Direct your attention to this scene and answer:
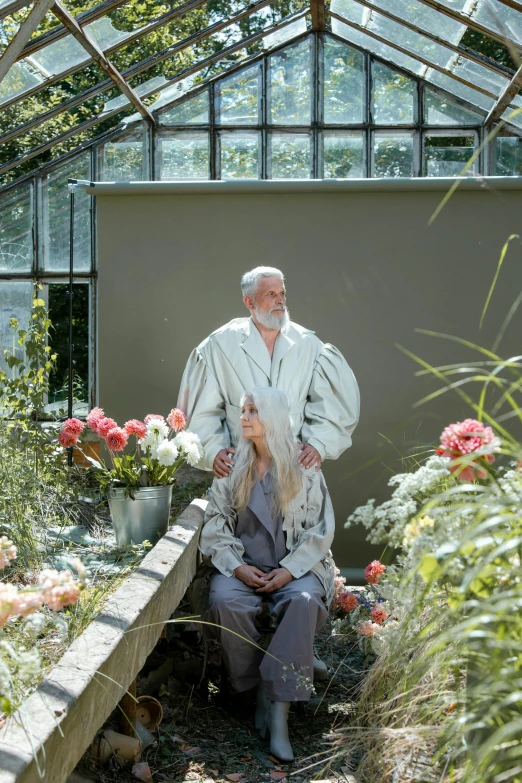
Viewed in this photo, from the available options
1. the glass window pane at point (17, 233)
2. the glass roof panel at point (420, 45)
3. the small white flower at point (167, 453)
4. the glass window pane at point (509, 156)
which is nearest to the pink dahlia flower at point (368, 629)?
the small white flower at point (167, 453)

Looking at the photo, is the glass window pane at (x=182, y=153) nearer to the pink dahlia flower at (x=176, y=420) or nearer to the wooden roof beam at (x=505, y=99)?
the wooden roof beam at (x=505, y=99)

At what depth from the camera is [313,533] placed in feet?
11.3

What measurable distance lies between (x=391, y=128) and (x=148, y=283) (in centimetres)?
517

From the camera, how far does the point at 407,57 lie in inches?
358

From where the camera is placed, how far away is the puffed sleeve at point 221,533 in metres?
3.39

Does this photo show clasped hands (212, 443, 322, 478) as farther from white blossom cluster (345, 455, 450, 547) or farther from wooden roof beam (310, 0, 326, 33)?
wooden roof beam (310, 0, 326, 33)

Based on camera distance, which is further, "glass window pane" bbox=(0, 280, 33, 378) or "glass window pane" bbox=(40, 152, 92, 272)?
"glass window pane" bbox=(40, 152, 92, 272)

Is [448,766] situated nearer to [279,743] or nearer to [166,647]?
[279,743]

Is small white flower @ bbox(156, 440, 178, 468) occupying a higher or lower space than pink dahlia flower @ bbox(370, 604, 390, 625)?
higher

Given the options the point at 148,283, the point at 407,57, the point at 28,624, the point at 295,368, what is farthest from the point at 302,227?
the point at 407,57

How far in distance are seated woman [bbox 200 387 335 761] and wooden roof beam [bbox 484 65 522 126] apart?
5.23 metres

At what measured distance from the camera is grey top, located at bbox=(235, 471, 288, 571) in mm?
3455

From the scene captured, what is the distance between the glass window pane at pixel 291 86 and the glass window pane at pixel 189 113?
661 millimetres

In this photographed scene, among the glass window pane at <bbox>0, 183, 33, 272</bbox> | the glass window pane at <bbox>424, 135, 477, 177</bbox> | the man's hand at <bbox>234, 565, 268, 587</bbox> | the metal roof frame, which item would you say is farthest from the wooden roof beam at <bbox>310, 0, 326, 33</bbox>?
the man's hand at <bbox>234, 565, 268, 587</bbox>
